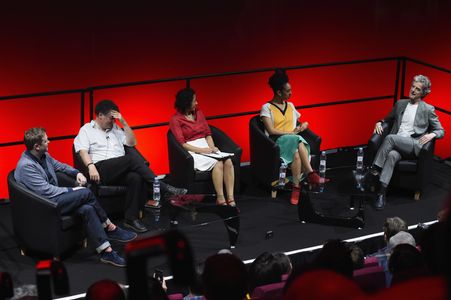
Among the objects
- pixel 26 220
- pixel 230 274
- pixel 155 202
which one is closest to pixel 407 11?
pixel 155 202

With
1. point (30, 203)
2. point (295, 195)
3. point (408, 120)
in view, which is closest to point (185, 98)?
point (295, 195)

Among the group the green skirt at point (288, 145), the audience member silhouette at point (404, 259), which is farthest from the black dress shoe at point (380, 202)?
the audience member silhouette at point (404, 259)

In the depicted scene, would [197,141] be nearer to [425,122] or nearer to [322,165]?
[322,165]

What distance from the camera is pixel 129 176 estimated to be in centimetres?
576

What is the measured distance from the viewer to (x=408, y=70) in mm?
7953

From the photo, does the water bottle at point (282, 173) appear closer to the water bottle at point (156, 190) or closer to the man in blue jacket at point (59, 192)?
the water bottle at point (156, 190)

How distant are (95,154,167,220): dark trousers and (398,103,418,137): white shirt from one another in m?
2.22

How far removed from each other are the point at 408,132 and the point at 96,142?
2692 millimetres

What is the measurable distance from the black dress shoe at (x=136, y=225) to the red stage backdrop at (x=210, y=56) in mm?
1285

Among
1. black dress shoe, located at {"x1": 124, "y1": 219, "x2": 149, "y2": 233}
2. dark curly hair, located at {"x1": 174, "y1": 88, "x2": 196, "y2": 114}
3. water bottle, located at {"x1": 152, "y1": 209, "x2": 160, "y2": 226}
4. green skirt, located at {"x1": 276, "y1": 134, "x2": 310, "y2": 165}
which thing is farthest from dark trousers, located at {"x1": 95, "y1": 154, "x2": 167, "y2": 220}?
green skirt, located at {"x1": 276, "y1": 134, "x2": 310, "y2": 165}

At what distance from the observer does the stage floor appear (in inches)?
205

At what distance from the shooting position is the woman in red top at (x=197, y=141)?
6.13 m

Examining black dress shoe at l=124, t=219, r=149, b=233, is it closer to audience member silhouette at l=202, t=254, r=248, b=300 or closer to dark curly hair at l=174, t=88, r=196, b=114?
dark curly hair at l=174, t=88, r=196, b=114

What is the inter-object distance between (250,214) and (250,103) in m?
1.52
